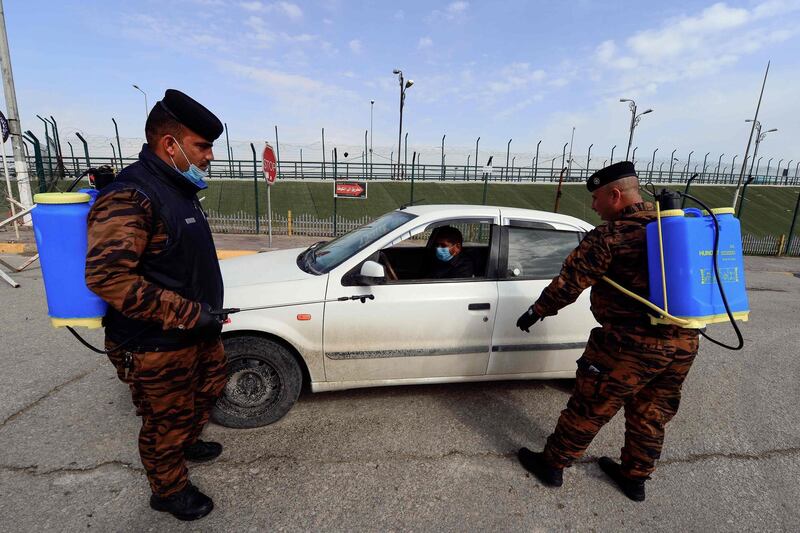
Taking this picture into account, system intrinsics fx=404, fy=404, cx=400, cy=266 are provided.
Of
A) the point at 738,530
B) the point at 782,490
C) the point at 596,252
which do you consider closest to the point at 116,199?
the point at 596,252

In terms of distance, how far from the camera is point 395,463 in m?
2.65

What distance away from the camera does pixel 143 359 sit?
6.32ft

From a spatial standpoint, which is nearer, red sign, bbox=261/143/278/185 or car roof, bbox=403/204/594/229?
car roof, bbox=403/204/594/229

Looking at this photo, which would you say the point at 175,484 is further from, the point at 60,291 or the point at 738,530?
the point at 738,530

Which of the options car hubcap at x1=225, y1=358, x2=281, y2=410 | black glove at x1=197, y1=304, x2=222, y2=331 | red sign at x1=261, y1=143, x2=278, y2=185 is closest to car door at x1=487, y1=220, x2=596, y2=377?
car hubcap at x1=225, y1=358, x2=281, y2=410

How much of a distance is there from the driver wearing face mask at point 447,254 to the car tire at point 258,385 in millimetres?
1373

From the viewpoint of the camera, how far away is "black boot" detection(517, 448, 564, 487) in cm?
252

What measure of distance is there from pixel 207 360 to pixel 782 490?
11.9 ft

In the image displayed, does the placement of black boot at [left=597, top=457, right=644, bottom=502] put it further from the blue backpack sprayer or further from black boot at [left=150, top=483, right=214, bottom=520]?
black boot at [left=150, top=483, right=214, bottom=520]

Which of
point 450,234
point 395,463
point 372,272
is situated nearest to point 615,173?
point 450,234

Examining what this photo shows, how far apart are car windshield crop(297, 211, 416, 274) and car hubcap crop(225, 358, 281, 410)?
0.78 meters

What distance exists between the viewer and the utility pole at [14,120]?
35.1ft

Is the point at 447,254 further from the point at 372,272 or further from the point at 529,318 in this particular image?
the point at 529,318

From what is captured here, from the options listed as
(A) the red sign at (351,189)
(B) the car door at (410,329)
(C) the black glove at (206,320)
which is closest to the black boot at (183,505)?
(C) the black glove at (206,320)
